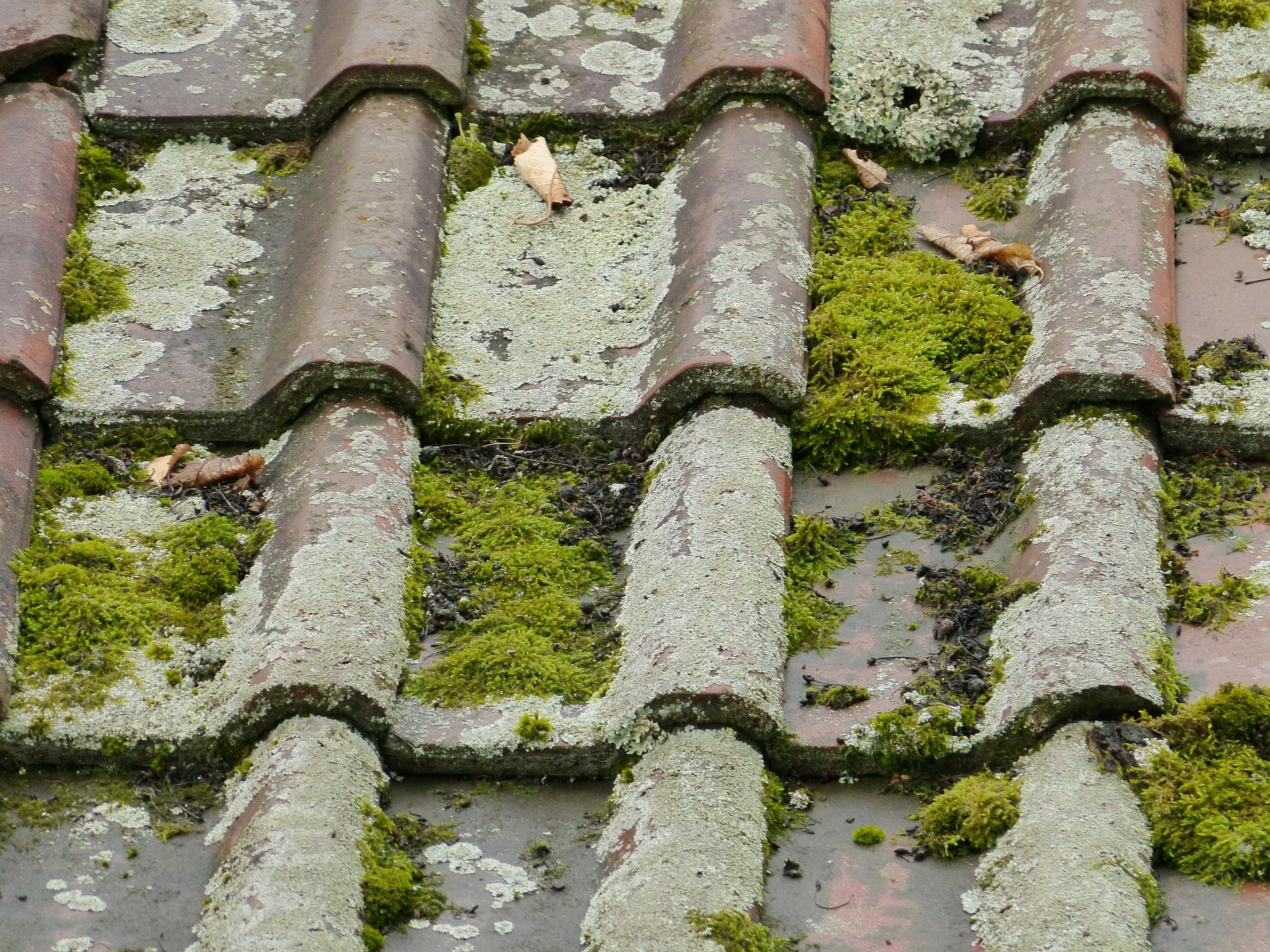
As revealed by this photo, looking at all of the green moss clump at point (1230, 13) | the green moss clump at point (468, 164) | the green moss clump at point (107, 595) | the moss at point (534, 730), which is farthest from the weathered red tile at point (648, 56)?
the moss at point (534, 730)

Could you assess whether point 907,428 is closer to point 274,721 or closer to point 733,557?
point 733,557

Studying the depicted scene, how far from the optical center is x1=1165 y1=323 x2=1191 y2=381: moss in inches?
127

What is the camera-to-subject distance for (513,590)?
119 inches

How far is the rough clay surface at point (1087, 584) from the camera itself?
2557mm

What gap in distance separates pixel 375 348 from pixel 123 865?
1.27m

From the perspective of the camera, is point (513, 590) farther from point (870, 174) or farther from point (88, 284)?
point (870, 174)

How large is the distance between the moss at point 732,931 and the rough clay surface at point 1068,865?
14.3 inches

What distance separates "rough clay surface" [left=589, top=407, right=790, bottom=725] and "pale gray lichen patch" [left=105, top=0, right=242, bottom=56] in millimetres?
2252

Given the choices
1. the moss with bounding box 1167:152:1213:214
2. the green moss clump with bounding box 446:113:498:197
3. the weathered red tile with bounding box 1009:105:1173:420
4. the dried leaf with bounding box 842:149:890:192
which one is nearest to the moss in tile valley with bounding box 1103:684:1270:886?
the weathered red tile with bounding box 1009:105:1173:420

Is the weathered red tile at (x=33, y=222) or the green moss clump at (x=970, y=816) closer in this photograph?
the green moss clump at (x=970, y=816)

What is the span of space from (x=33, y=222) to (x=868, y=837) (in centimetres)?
255

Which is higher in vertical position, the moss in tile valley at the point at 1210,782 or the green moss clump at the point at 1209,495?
the green moss clump at the point at 1209,495

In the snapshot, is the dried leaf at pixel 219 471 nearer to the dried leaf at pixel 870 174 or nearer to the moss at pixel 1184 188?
the dried leaf at pixel 870 174

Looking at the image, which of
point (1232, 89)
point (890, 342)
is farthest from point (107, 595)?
point (1232, 89)
